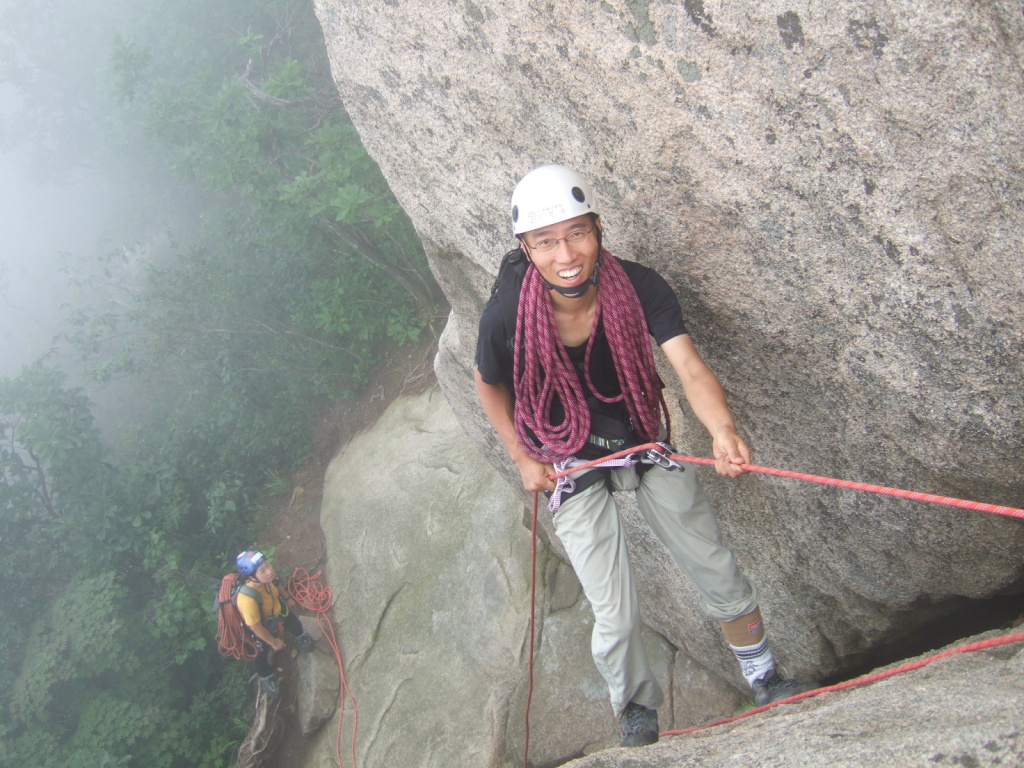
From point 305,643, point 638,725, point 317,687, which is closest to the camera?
point 638,725

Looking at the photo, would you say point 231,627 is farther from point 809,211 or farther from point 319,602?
point 809,211

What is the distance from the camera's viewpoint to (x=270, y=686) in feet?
24.2

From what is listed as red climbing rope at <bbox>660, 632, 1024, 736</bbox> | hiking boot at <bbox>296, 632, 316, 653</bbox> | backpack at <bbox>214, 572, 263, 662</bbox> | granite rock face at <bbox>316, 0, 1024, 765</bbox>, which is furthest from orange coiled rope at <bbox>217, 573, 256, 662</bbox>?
red climbing rope at <bbox>660, 632, 1024, 736</bbox>

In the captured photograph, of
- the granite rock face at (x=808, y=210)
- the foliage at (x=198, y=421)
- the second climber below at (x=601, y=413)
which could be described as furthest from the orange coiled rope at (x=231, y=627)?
the second climber below at (x=601, y=413)

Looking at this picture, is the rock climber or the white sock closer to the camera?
the white sock

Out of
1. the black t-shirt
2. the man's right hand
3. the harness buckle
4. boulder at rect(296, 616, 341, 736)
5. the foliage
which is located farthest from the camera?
the foliage

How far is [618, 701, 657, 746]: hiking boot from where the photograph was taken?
3.11 m

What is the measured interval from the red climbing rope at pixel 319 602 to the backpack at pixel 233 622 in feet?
1.86

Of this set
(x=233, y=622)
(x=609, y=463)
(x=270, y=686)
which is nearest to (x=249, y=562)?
(x=233, y=622)

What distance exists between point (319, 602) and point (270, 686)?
85 cm

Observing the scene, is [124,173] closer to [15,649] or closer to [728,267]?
[15,649]

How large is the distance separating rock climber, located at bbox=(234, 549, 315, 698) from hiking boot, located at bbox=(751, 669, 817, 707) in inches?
204

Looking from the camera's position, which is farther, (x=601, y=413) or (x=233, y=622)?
(x=233, y=622)

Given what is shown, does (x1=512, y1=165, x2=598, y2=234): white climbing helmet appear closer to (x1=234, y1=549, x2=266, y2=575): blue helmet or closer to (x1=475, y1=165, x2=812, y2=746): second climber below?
(x1=475, y1=165, x2=812, y2=746): second climber below
